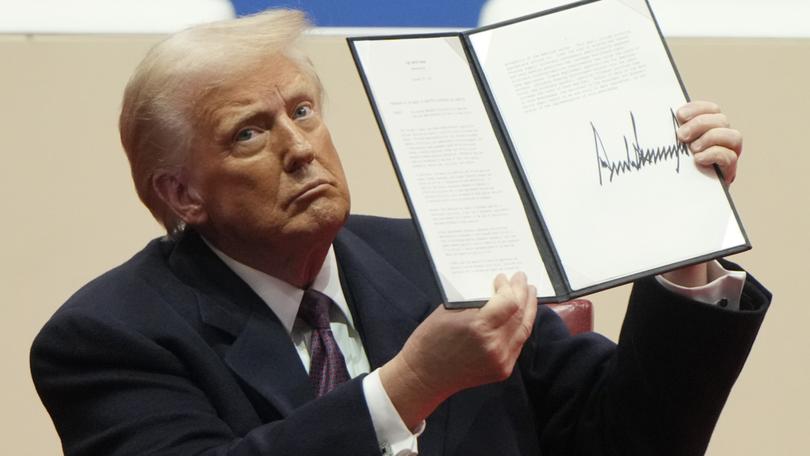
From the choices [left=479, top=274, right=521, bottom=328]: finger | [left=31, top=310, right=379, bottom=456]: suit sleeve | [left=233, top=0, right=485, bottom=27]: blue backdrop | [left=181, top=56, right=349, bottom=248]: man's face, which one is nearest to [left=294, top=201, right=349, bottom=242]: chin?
[left=181, top=56, right=349, bottom=248]: man's face

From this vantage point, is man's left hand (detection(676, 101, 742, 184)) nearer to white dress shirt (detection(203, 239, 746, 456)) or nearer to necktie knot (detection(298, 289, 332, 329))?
white dress shirt (detection(203, 239, 746, 456))

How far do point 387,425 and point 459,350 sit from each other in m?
0.14

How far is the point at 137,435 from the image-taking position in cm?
166

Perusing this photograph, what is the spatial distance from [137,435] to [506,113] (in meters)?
0.61

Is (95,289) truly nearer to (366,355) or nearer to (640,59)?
(366,355)

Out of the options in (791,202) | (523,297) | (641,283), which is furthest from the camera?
(791,202)

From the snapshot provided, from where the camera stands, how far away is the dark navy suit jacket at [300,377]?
1.66m

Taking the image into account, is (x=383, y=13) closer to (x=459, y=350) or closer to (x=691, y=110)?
(x=691, y=110)

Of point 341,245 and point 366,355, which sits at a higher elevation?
point 341,245

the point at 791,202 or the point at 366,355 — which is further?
the point at 791,202

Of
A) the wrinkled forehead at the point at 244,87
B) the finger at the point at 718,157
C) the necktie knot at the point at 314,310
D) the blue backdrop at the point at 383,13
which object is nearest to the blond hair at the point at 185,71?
the wrinkled forehead at the point at 244,87

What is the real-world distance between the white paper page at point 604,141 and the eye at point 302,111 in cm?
32

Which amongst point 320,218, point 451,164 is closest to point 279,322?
point 320,218

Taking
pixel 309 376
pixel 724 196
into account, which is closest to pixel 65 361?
pixel 309 376
